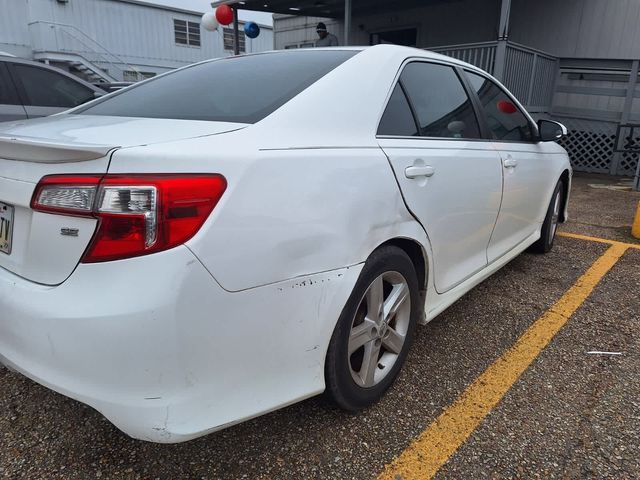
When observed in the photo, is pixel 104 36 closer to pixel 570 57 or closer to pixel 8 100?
pixel 8 100

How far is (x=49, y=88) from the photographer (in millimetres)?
6141

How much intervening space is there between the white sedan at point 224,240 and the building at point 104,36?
780 inches

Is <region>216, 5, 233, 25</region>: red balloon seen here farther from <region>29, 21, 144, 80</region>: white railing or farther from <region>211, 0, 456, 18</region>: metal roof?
<region>29, 21, 144, 80</region>: white railing

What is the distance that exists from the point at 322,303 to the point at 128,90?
164cm

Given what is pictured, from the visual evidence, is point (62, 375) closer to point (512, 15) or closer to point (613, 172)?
point (613, 172)

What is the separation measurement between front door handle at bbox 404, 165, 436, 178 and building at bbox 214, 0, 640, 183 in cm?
664

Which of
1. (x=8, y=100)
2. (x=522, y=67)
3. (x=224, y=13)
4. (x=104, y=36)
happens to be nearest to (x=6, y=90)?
(x=8, y=100)

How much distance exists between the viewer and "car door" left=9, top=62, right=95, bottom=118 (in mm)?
5852

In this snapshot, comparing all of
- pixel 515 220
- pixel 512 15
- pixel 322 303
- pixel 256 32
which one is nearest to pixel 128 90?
pixel 322 303

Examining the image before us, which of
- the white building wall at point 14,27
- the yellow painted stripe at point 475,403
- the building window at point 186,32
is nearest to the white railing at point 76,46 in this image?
the white building wall at point 14,27

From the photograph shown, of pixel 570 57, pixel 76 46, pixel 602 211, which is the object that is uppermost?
pixel 76 46

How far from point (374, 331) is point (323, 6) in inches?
470

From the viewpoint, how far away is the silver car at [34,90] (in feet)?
18.7

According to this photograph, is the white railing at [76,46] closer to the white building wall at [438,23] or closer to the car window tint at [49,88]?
the white building wall at [438,23]
